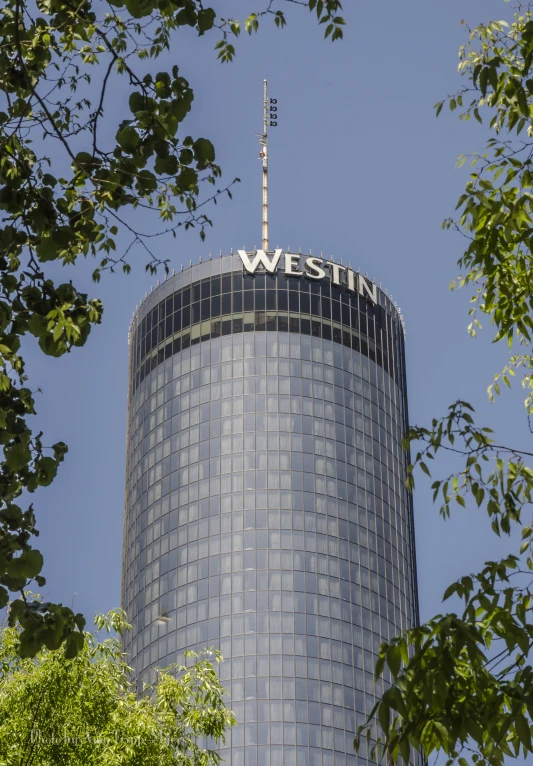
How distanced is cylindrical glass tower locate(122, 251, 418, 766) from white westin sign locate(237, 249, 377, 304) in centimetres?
21

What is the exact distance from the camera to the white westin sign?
447 feet

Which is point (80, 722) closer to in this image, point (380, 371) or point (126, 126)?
point (126, 126)

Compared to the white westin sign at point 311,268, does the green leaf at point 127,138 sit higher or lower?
lower

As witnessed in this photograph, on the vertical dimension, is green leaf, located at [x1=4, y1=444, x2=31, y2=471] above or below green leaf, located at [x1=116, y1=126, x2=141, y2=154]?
below

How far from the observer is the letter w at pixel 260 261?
136m

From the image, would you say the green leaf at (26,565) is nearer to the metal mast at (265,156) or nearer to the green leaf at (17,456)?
the green leaf at (17,456)

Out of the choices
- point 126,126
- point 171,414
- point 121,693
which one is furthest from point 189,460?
point 126,126

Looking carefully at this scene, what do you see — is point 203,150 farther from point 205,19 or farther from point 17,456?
point 17,456

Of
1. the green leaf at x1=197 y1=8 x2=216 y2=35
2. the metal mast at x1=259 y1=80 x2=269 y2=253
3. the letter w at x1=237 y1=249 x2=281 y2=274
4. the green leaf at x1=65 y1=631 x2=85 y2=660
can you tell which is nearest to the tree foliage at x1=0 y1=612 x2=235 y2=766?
the green leaf at x1=65 y1=631 x2=85 y2=660

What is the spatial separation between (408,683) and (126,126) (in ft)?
16.3

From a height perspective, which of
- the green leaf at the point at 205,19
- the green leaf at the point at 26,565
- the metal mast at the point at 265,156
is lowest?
the green leaf at the point at 26,565

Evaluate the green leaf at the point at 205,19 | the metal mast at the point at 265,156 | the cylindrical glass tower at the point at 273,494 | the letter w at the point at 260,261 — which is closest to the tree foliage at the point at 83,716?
the green leaf at the point at 205,19

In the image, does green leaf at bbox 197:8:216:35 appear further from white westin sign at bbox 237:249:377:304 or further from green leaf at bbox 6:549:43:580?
white westin sign at bbox 237:249:377:304

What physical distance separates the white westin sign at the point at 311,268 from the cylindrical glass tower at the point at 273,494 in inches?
8.1
